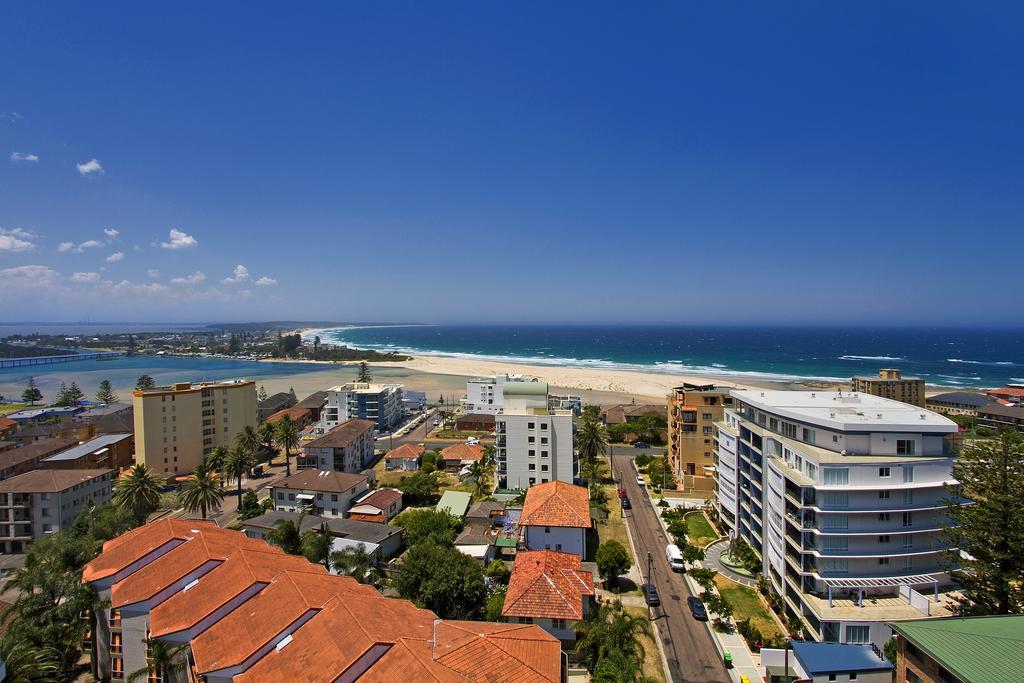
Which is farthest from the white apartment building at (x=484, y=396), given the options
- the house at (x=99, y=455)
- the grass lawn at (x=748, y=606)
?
the grass lawn at (x=748, y=606)

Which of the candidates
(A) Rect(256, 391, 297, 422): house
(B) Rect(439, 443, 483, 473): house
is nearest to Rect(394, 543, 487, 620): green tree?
(B) Rect(439, 443, 483, 473): house

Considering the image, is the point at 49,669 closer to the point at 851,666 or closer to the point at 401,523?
the point at 401,523

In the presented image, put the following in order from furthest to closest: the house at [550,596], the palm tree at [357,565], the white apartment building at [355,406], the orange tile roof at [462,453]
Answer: the white apartment building at [355,406] → the orange tile roof at [462,453] → the palm tree at [357,565] → the house at [550,596]

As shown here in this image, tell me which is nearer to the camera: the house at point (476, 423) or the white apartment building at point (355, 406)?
the white apartment building at point (355, 406)

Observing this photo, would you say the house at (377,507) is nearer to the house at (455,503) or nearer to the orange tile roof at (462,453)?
the house at (455,503)

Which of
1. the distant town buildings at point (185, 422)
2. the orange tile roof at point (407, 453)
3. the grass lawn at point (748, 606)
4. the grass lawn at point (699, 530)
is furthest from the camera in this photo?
the orange tile roof at point (407, 453)

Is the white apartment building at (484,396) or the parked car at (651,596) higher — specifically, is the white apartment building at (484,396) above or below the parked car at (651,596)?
above
